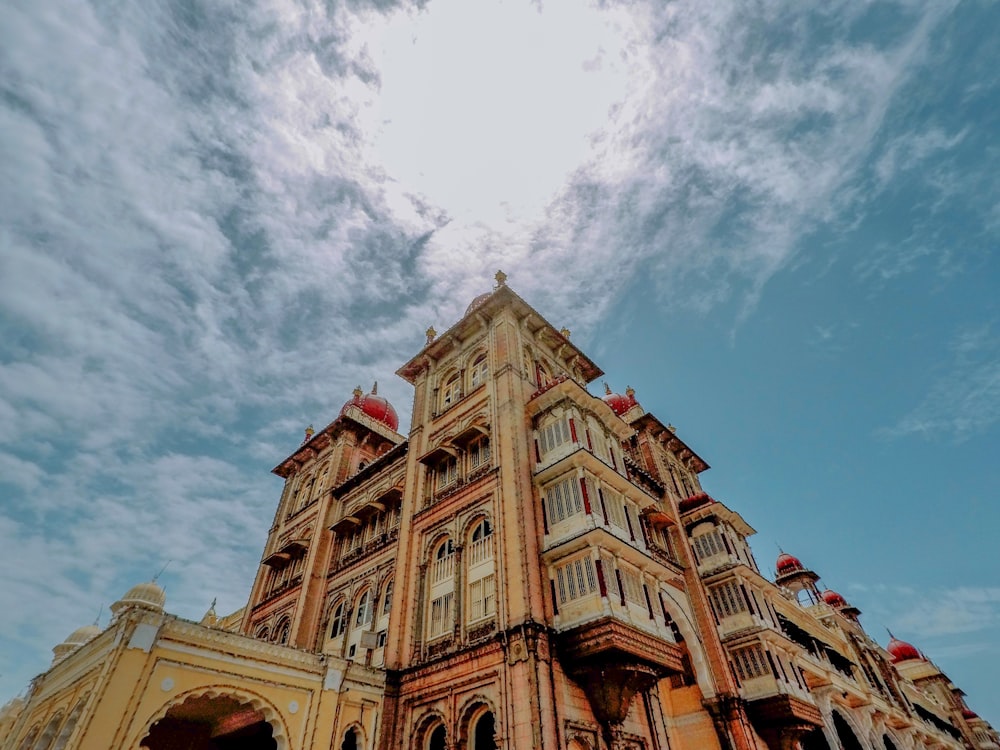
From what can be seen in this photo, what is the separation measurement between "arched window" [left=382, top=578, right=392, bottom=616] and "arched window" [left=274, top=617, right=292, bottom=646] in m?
6.92

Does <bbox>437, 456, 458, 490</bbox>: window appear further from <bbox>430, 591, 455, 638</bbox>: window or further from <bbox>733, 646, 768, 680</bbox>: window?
<bbox>733, 646, 768, 680</bbox>: window

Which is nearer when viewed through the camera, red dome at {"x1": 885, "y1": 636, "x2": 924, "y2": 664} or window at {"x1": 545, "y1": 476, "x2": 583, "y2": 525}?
window at {"x1": 545, "y1": 476, "x2": 583, "y2": 525}

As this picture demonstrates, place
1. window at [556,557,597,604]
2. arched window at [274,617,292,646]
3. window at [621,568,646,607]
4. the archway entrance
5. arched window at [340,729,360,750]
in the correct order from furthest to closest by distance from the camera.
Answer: arched window at [274,617,292,646], the archway entrance, window at [621,568,646,607], arched window at [340,729,360,750], window at [556,557,597,604]

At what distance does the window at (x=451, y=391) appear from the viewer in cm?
2894

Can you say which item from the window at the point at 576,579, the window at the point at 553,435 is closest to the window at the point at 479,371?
the window at the point at 553,435

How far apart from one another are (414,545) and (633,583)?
943 cm

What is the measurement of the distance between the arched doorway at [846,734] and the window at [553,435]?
81.4ft

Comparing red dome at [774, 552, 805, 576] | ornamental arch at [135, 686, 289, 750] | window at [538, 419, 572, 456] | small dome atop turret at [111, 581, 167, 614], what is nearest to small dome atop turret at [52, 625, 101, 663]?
small dome atop turret at [111, 581, 167, 614]

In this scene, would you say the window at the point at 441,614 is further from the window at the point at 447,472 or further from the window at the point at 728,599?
the window at the point at 728,599

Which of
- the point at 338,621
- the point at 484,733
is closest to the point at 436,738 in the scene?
the point at 484,733

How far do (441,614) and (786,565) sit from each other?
158 ft

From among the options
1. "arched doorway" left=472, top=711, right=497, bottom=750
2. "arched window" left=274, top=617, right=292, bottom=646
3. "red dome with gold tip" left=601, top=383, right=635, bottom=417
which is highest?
"red dome with gold tip" left=601, top=383, right=635, bottom=417

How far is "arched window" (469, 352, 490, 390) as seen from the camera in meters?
28.0

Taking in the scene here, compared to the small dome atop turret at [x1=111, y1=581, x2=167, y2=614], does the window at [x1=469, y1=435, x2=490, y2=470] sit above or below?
above
